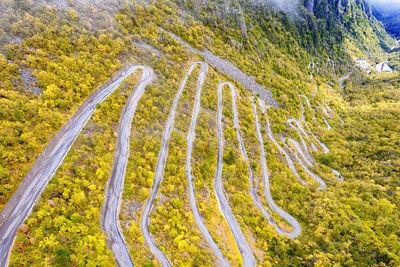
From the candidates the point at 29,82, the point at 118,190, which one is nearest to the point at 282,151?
the point at 118,190

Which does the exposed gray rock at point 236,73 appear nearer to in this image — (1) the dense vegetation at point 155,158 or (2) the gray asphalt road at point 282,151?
(1) the dense vegetation at point 155,158

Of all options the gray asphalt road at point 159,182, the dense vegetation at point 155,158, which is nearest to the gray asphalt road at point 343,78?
the dense vegetation at point 155,158

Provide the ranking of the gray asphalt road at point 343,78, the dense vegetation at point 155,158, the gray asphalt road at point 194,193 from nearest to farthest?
the dense vegetation at point 155,158 → the gray asphalt road at point 194,193 → the gray asphalt road at point 343,78

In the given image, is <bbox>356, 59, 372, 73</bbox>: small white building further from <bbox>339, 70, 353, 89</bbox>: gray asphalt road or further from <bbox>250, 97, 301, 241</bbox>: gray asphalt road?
<bbox>250, 97, 301, 241</bbox>: gray asphalt road

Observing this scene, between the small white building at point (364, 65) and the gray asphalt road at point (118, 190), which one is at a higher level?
the small white building at point (364, 65)

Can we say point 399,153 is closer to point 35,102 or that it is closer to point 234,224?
point 234,224
